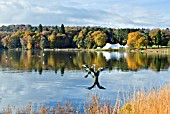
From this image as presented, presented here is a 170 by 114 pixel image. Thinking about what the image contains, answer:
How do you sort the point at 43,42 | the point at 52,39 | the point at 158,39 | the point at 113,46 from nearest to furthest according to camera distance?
the point at 158,39
the point at 113,46
the point at 52,39
the point at 43,42

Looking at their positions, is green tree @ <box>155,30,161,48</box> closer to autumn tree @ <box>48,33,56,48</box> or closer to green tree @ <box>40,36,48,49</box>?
autumn tree @ <box>48,33,56,48</box>

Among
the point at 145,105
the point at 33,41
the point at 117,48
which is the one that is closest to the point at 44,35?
the point at 33,41

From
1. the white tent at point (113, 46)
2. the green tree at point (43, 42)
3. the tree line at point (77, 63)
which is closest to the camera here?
the tree line at point (77, 63)

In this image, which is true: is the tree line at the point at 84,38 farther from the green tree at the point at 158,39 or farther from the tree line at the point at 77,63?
the tree line at the point at 77,63

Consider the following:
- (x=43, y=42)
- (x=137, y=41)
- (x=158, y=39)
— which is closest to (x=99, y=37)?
(x=137, y=41)

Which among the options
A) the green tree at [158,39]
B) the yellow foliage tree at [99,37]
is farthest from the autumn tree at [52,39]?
the green tree at [158,39]

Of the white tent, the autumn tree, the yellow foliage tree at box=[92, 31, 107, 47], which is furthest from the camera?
the autumn tree

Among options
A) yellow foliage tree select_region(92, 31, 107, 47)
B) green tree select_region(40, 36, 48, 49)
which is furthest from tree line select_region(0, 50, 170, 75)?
green tree select_region(40, 36, 48, 49)

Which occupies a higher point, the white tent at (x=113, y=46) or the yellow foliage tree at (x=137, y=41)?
the yellow foliage tree at (x=137, y=41)

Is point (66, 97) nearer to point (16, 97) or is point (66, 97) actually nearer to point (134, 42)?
point (16, 97)

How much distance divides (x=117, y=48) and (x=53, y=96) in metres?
108

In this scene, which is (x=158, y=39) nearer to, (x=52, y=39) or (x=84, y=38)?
(x=84, y=38)

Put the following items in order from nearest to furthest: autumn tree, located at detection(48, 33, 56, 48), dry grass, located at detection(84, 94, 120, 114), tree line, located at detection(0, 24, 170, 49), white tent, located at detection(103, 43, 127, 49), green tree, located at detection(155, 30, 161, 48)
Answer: dry grass, located at detection(84, 94, 120, 114) < green tree, located at detection(155, 30, 161, 48) < tree line, located at detection(0, 24, 170, 49) < white tent, located at detection(103, 43, 127, 49) < autumn tree, located at detection(48, 33, 56, 48)

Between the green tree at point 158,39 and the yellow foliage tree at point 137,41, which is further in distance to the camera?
the yellow foliage tree at point 137,41
